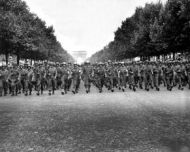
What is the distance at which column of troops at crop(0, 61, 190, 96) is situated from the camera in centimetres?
1939

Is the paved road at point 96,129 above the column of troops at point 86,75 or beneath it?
beneath

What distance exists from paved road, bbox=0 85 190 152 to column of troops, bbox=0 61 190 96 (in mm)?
7223

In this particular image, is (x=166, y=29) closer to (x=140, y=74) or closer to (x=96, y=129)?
(x=140, y=74)

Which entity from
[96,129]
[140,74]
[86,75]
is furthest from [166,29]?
[96,129]

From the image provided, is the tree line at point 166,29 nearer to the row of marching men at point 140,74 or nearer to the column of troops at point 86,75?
the column of troops at point 86,75

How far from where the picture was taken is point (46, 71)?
19.3 m

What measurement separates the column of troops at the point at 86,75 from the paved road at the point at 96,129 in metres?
7.22

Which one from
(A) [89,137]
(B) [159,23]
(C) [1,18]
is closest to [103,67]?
(A) [89,137]

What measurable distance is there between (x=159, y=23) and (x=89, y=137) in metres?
36.6

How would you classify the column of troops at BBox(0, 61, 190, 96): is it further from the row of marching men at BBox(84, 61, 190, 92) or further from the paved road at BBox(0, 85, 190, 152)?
the paved road at BBox(0, 85, 190, 152)

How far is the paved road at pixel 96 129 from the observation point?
22.2 feet

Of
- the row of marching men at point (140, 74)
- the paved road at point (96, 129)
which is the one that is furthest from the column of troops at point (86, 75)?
the paved road at point (96, 129)

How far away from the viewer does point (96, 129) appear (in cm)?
844

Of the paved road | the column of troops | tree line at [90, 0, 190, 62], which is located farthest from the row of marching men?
tree line at [90, 0, 190, 62]
